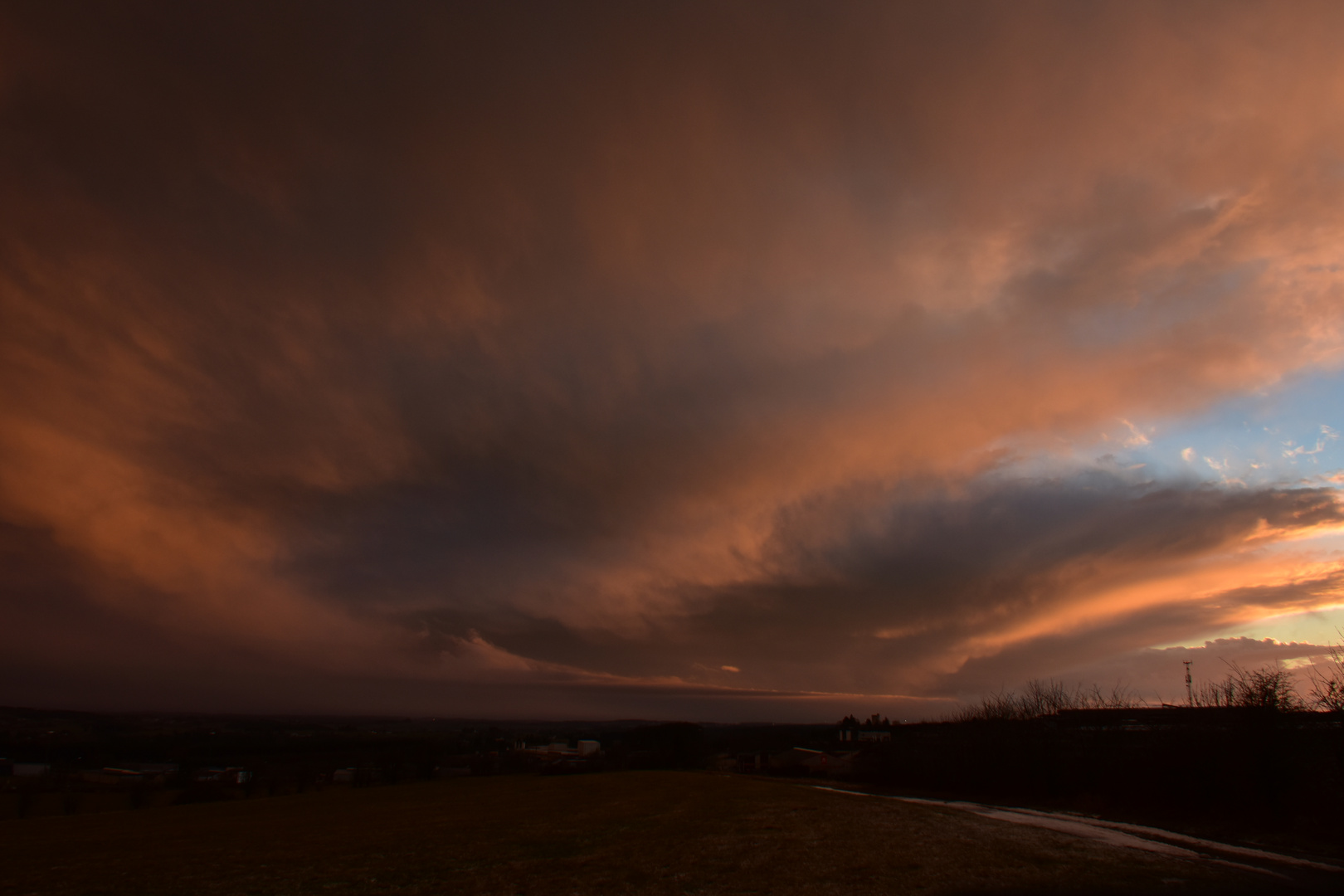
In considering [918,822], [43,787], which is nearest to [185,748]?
[43,787]

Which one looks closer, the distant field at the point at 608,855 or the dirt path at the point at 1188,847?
the distant field at the point at 608,855

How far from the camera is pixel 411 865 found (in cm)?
2241

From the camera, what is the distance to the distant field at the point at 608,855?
18.4 m

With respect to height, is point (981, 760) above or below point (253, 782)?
above

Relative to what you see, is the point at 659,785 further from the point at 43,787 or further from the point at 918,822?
the point at 43,787

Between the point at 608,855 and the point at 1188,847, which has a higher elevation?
the point at 1188,847

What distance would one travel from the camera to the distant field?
18.4 meters

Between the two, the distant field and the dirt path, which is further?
the dirt path

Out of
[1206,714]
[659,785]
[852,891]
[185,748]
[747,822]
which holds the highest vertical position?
[1206,714]

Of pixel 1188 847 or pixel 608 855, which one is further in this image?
pixel 1188 847

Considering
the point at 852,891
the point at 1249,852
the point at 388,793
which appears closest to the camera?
the point at 852,891

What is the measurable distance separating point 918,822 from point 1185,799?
1814 centimetres

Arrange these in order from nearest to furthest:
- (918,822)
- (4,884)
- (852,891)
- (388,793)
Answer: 1. (852,891)
2. (4,884)
3. (918,822)
4. (388,793)

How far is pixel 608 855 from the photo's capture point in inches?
932
